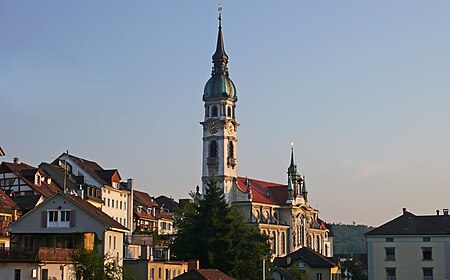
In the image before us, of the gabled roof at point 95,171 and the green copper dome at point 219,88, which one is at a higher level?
the green copper dome at point 219,88

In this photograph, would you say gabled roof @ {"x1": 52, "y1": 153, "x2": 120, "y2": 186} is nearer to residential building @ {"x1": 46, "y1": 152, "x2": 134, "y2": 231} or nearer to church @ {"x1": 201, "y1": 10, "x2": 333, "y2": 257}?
residential building @ {"x1": 46, "y1": 152, "x2": 134, "y2": 231}

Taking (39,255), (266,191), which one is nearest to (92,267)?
(39,255)

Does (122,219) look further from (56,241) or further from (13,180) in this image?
(56,241)

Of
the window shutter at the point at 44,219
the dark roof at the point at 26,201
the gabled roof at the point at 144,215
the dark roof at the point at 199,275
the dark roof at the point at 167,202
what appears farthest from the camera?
the dark roof at the point at 167,202

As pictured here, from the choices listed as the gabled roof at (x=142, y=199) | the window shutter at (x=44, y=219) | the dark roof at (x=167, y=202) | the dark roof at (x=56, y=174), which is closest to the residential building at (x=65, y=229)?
the window shutter at (x=44, y=219)

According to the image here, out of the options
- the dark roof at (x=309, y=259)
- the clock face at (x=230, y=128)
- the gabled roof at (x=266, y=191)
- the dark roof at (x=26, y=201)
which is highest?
the clock face at (x=230, y=128)

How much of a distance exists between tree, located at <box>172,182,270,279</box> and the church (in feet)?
187

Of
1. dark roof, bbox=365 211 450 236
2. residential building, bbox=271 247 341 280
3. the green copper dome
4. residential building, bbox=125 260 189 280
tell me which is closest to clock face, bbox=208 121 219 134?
the green copper dome

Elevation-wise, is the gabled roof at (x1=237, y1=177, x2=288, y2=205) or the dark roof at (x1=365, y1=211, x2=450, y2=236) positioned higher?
the gabled roof at (x1=237, y1=177, x2=288, y2=205)

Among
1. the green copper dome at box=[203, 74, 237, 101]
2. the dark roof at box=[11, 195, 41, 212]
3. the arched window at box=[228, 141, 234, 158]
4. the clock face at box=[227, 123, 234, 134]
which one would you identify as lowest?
the dark roof at box=[11, 195, 41, 212]

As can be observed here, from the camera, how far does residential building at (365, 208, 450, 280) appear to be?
9206 cm

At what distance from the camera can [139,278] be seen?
65.1 metres

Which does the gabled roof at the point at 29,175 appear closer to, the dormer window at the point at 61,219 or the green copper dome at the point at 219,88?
the dormer window at the point at 61,219

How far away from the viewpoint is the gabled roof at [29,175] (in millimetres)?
88812
